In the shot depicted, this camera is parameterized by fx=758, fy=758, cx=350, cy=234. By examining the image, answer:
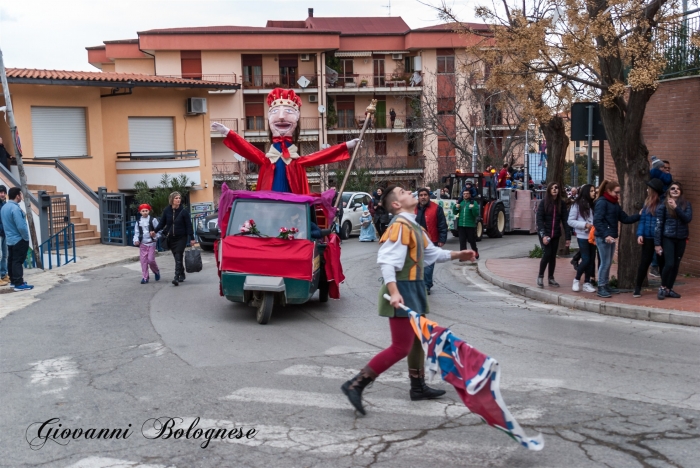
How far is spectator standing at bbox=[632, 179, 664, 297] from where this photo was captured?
37.7 ft

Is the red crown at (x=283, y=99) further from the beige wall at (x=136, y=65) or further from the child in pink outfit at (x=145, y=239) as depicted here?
the beige wall at (x=136, y=65)

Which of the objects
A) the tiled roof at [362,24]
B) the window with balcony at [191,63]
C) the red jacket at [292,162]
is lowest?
the red jacket at [292,162]

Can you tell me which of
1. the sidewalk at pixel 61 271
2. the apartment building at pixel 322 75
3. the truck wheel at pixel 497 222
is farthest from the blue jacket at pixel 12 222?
the apartment building at pixel 322 75

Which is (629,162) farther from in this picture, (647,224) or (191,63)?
(191,63)

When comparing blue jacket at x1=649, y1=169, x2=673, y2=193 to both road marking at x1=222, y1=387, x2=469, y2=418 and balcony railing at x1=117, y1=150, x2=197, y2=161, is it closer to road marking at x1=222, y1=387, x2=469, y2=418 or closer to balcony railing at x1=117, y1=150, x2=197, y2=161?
road marking at x1=222, y1=387, x2=469, y2=418

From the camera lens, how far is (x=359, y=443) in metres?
5.62

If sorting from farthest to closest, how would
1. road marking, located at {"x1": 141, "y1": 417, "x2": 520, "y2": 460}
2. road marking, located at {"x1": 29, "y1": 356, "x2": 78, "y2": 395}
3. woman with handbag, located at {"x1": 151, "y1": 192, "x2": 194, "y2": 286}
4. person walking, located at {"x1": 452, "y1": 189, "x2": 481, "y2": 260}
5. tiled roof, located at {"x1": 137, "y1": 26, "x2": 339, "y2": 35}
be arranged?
tiled roof, located at {"x1": 137, "y1": 26, "x2": 339, "y2": 35} → person walking, located at {"x1": 452, "y1": 189, "x2": 481, "y2": 260} → woman with handbag, located at {"x1": 151, "y1": 192, "x2": 194, "y2": 286} → road marking, located at {"x1": 29, "y1": 356, "x2": 78, "y2": 395} → road marking, located at {"x1": 141, "y1": 417, "x2": 520, "y2": 460}

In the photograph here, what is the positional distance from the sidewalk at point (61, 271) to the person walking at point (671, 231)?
9.77 meters

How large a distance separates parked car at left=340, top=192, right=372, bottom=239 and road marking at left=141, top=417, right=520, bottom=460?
1972 cm

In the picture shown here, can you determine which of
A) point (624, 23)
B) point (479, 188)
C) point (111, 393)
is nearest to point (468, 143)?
point (479, 188)

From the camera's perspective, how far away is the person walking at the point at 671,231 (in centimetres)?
1115

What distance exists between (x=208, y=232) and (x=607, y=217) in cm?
1231

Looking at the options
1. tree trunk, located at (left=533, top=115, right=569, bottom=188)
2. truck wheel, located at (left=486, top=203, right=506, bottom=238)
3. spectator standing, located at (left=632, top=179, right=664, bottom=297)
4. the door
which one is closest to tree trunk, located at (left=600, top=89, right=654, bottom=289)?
spectator standing, located at (left=632, top=179, right=664, bottom=297)

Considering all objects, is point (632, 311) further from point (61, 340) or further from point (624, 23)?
point (61, 340)
